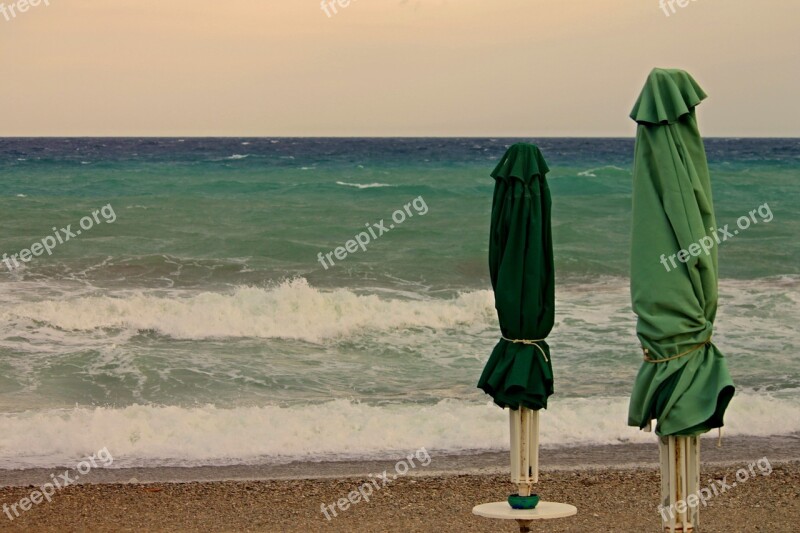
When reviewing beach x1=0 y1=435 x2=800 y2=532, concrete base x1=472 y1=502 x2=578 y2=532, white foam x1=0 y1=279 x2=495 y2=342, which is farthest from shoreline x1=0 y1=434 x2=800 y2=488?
white foam x1=0 y1=279 x2=495 y2=342

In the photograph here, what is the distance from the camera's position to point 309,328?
611 inches

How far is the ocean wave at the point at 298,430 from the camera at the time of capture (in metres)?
9.93

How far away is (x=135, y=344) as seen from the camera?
14438 millimetres

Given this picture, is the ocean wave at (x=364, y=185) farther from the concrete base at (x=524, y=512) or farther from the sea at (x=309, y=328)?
the concrete base at (x=524, y=512)

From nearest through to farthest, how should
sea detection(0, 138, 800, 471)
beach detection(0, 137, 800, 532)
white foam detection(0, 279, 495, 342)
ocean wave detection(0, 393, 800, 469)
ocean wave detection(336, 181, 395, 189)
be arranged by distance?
1. beach detection(0, 137, 800, 532)
2. ocean wave detection(0, 393, 800, 469)
3. sea detection(0, 138, 800, 471)
4. white foam detection(0, 279, 495, 342)
5. ocean wave detection(336, 181, 395, 189)

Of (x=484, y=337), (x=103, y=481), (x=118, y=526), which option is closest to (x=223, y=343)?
(x=484, y=337)

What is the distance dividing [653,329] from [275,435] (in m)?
6.03

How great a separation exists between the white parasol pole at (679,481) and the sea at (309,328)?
4.96 m

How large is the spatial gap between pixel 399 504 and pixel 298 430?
2.33m

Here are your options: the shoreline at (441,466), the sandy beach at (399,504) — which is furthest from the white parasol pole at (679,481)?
the shoreline at (441,466)

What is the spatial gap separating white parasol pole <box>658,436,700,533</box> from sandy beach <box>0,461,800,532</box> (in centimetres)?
266

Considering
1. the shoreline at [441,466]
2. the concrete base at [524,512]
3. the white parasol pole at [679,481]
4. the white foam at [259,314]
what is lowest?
the shoreline at [441,466]

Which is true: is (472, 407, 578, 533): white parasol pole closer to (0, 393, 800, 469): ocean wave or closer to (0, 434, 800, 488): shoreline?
(0, 434, 800, 488): shoreline

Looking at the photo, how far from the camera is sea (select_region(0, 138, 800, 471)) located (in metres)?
10.4
